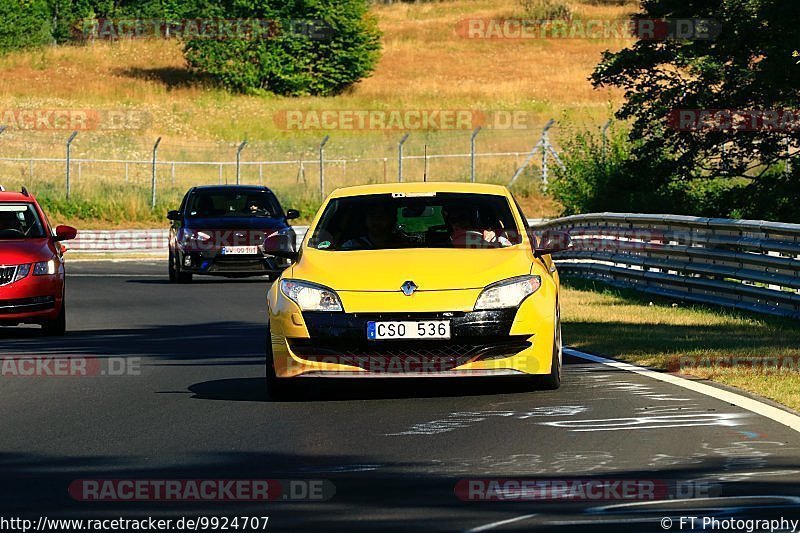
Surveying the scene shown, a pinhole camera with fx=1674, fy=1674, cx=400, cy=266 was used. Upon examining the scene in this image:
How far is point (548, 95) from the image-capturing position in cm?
8806

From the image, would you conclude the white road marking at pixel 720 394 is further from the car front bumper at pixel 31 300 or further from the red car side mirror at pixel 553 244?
the car front bumper at pixel 31 300

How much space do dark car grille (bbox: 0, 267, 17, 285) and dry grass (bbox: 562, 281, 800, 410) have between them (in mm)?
5797

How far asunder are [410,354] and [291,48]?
268ft

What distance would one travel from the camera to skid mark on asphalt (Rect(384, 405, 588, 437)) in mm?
9781

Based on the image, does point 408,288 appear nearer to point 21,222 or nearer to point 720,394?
point 720,394

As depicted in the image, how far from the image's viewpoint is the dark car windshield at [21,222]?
60.9 ft

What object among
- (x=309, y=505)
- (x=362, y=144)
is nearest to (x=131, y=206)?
(x=362, y=144)

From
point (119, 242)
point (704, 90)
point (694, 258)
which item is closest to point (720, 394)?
point (694, 258)

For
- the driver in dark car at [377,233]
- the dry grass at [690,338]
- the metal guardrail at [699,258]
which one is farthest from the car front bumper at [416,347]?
the metal guardrail at [699,258]

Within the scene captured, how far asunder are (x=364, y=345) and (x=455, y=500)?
368 centimetres

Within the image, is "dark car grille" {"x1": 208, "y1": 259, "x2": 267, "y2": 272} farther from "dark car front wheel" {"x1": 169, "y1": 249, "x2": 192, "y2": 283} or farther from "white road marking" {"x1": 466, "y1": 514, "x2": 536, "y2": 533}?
"white road marking" {"x1": 466, "y1": 514, "x2": 536, "y2": 533}

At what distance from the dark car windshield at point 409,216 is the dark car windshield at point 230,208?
51.8 ft

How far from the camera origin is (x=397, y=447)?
9.10 metres

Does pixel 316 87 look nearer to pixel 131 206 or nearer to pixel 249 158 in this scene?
pixel 249 158
